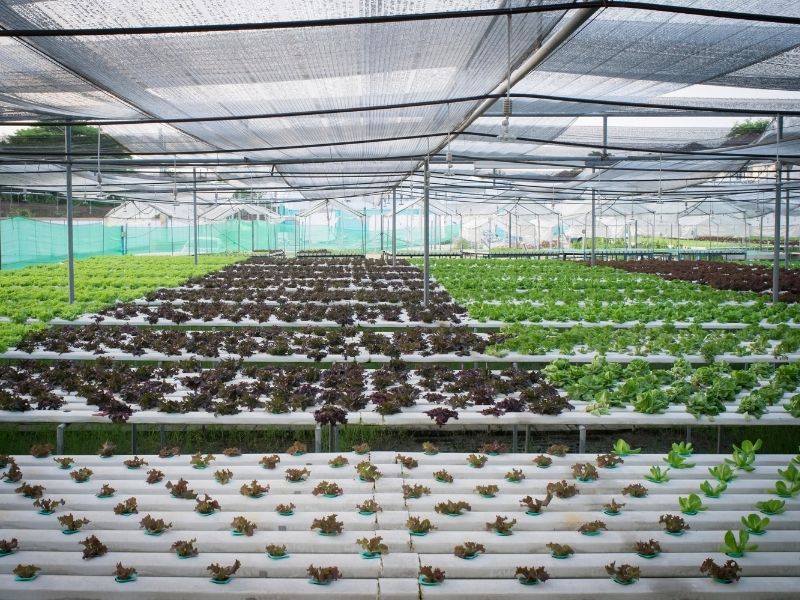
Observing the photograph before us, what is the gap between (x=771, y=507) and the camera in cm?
542

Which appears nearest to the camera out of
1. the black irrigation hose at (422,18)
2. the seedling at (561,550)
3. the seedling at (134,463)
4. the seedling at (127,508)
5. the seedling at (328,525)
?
the seedling at (561,550)

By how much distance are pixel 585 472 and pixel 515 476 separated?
1.92ft

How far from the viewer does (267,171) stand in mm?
20500

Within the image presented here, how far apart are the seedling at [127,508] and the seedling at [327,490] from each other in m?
1.35

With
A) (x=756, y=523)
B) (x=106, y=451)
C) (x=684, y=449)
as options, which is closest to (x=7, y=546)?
(x=106, y=451)

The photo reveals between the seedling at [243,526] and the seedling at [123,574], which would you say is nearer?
the seedling at [123,574]

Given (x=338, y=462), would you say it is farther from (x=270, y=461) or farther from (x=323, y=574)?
(x=323, y=574)

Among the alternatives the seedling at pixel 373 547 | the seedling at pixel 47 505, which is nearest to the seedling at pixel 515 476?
the seedling at pixel 373 547

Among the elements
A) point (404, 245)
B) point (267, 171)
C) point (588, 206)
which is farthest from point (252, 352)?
point (404, 245)

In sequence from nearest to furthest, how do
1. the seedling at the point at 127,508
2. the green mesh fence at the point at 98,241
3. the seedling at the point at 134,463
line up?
the seedling at the point at 127,508
the seedling at the point at 134,463
the green mesh fence at the point at 98,241

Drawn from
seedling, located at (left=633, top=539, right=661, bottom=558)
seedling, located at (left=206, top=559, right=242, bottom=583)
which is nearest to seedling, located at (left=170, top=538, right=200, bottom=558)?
seedling, located at (left=206, top=559, right=242, bottom=583)

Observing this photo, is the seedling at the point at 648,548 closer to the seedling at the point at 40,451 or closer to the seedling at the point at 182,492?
the seedling at the point at 182,492

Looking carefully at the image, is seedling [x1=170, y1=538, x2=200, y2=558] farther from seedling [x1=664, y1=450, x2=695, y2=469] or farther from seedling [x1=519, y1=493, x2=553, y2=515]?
seedling [x1=664, y1=450, x2=695, y2=469]

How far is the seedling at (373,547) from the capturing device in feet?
15.8
